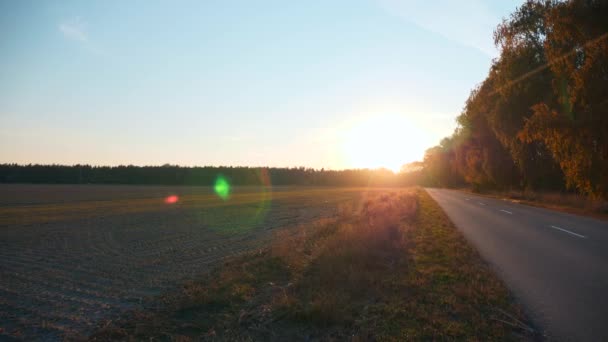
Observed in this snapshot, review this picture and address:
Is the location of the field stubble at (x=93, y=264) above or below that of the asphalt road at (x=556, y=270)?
below

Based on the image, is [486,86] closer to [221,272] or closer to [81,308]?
[221,272]

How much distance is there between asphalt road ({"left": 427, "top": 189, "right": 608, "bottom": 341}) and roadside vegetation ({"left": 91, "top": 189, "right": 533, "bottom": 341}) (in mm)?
340

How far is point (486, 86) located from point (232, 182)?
81.4 meters

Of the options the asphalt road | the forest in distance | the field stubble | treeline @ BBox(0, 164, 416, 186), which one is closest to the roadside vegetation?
the asphalt road

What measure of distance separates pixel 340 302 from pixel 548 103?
2587 cm

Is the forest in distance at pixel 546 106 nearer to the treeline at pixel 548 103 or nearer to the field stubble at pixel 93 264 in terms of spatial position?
the treeline at pixel 548 103

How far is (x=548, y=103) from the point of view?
25.4m

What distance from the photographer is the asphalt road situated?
4660 mm

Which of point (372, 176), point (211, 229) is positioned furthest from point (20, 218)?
point (372, 176)

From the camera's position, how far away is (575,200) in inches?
907

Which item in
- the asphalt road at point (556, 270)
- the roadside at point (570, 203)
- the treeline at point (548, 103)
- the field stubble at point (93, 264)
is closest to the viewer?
the asphalt road at point (556, 270)

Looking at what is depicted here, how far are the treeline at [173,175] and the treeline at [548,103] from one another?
73967 mm

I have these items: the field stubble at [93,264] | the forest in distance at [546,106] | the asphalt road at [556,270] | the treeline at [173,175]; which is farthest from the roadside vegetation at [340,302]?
the treeline at [173,175]

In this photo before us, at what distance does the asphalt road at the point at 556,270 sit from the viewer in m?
4.66
